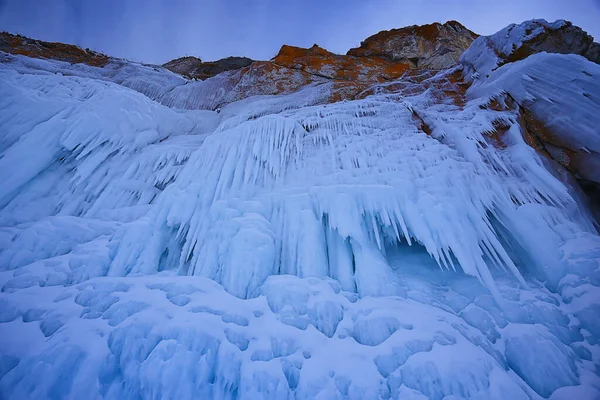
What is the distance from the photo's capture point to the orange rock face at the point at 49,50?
34.3 ft

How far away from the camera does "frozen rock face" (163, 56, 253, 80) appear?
16156 millimetres

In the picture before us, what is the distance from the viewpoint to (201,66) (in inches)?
654

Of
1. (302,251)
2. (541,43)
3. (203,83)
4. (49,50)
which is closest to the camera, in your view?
(302,251)

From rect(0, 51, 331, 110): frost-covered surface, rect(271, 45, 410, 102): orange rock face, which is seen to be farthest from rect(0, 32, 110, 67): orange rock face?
rect(271, 45, 410, 102): orange rock face

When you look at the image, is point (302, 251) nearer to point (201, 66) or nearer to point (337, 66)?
point (337, 66)

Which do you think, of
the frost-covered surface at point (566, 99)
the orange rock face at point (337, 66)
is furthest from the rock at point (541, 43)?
the orange rock face at point (337, 66)

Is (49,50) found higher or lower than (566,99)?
higher

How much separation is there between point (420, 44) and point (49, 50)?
750 inches

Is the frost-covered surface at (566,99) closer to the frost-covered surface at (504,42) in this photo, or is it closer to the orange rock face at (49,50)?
the frost-covered surface at (504,42)

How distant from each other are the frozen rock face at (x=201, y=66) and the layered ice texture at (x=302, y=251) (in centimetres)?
993

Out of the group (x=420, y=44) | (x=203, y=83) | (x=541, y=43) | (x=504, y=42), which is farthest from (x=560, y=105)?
(x=420, y=44)

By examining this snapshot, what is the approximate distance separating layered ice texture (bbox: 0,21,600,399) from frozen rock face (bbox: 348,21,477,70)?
9.03 meters

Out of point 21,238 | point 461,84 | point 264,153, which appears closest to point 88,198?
point 21,238

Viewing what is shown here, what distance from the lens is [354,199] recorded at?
4.43m
